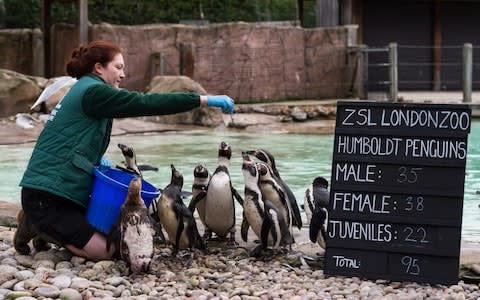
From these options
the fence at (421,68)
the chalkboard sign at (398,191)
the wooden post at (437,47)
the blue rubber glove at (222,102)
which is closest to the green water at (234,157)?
the chalkboard sign at (398,191)

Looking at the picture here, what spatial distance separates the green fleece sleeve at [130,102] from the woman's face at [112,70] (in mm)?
189

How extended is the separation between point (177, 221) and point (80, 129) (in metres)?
0.68

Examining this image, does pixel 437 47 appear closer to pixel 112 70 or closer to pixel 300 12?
pixel 300 12

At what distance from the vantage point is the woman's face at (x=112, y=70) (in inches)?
A: 162

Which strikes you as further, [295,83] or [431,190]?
[295,83]

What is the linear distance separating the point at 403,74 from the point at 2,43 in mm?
8321

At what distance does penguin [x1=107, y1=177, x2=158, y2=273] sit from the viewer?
385 cm

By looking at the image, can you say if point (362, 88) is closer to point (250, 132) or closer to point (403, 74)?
point (403, 74)

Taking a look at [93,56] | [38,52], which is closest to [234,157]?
[93,56]

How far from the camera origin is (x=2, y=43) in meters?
15.7

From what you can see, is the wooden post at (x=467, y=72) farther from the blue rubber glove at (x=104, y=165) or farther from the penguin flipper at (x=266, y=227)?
the blue rubber glove at (x=104, y=165)

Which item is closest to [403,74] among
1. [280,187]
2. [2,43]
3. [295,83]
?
[295,83]

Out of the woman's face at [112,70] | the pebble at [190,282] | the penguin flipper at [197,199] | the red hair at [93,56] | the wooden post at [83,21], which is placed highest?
→ the wooden post at [83,21]

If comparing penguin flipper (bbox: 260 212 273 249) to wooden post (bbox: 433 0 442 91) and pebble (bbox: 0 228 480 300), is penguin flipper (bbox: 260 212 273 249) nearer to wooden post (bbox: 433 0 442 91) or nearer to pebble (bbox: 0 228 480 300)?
pebble (bbox: 0 228 480 300)
